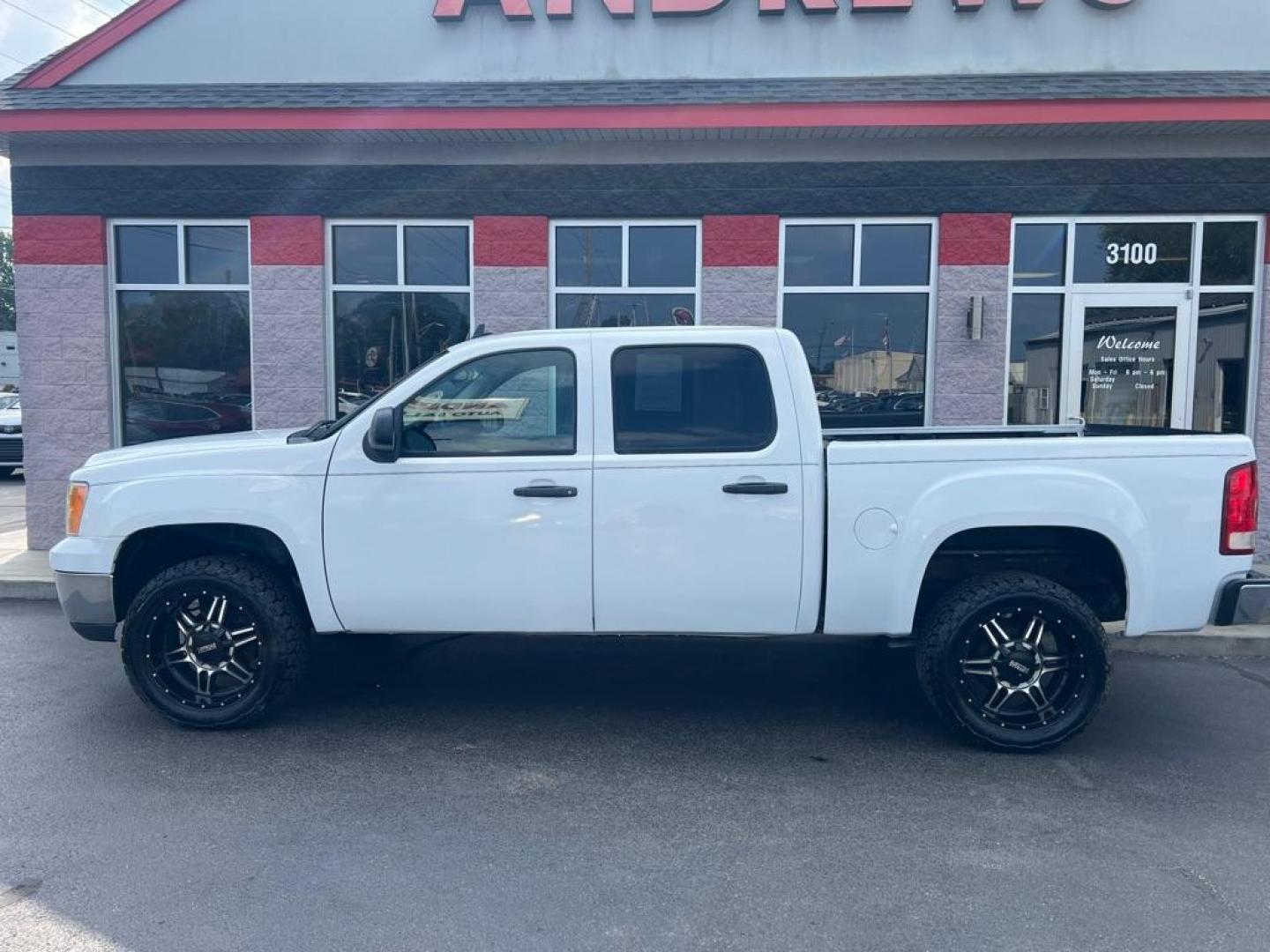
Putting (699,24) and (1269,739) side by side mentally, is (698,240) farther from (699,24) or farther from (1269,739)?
(1269,739)

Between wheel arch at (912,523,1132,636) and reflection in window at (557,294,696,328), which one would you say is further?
reflection in window at (557,294,696,328)

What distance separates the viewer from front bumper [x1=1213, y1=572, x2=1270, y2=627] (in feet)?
15.8

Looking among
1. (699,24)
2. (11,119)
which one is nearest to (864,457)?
(699,24)

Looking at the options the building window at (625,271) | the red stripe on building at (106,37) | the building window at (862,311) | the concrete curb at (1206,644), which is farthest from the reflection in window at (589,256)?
the concrete curb at (1206,644)

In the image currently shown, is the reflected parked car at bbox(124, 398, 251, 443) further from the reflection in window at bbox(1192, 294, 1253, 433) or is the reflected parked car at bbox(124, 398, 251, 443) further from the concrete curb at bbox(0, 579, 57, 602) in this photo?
the reflection in window at bbox(1192, 294, 1253, 433)

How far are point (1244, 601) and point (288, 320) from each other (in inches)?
316

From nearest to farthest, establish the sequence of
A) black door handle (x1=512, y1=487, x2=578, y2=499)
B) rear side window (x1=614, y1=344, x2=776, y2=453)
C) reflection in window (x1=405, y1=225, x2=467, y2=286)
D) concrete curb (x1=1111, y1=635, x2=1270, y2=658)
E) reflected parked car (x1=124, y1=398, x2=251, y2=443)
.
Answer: black door handle (x1=512, y1=487, x2=578, y2=499), rear side window (x1=614, y1=344, x2=776, y2=453), concrete curb (x1=1111, y1=635, x2=1270, y2=658), reflection in window (x1=405, y1=225, x2=467, y2=286), reflected parked car (x1=124, y1=398, x2=251, y2=443)

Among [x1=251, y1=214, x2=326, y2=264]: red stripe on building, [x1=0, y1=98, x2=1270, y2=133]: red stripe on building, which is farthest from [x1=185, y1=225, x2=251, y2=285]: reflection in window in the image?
[x1=0, y1=98, x2=1270, y2=133]: red stripe on building

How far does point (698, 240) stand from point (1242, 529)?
557cm

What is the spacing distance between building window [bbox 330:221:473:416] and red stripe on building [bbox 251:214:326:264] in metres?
0.16

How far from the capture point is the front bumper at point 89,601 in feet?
16.9

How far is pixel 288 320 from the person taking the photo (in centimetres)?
954

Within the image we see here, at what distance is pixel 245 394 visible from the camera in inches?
384

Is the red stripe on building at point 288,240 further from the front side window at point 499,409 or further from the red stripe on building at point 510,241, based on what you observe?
the front side window at point 499,409
